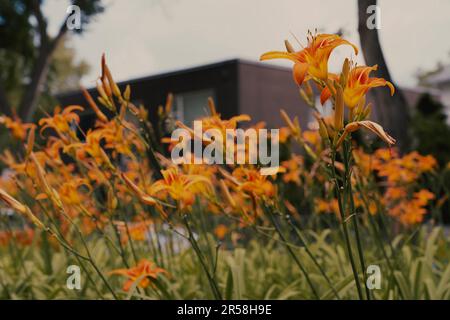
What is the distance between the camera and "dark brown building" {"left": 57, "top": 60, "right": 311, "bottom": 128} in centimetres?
1238

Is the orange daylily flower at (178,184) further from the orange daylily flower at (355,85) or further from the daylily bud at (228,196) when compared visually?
the orange daylily flower at (355,85)

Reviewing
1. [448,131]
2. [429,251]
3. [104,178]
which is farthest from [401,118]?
[448,131]

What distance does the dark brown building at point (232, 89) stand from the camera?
1238 centimetres

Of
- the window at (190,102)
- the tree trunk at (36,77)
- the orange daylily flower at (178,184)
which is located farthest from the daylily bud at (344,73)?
the window at (190,102)

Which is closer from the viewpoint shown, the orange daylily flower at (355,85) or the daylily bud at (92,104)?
the orange daylily flower at (355,85)

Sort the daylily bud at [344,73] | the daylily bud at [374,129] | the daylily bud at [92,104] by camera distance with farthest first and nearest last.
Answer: the daylily bud at [92,104], the daylily bud at [344,73], the daylily bud at [374,129]

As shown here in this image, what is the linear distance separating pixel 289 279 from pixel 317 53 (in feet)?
5.10

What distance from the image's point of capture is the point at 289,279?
2447 millimetres

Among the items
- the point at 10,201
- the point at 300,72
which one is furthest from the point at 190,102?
the point at 300,72

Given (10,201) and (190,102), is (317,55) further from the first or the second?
(190,102)

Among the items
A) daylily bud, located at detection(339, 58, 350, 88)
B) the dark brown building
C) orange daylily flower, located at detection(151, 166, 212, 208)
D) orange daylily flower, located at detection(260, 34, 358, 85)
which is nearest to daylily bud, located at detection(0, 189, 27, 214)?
orange daylily flower, located at detection(151, 166, 212, 208)

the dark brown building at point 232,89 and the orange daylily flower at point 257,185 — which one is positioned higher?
the dark brown building at point 232,89
